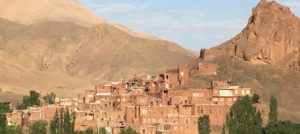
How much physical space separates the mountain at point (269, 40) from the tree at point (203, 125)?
35.4m

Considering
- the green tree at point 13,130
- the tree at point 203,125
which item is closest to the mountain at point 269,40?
the tree at point 203,125

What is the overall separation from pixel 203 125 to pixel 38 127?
48.9 feet

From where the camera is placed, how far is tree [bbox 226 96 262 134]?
86562 millimetres

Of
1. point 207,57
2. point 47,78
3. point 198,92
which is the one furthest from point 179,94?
point 47,78

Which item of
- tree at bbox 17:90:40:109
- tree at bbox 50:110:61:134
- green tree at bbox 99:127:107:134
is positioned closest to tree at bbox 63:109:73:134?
tree at bbox 50:110:61:134

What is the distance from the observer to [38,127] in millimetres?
88938

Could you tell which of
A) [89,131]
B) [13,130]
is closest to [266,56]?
[89,131]

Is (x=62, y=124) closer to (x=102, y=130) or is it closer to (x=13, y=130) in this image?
(x=102, y=130)

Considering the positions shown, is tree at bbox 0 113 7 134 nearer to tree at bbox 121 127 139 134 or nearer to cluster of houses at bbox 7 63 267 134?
cluster of houses at bbox 7 63 267 134

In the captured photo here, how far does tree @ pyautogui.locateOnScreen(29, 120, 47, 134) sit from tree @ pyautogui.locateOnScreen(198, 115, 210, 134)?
44.9 feet

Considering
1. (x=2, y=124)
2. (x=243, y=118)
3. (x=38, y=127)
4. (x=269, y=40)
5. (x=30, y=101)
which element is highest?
(x=269, y=40)

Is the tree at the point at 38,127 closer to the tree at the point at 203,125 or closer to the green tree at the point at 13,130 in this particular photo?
the green tree at the point at 13,130

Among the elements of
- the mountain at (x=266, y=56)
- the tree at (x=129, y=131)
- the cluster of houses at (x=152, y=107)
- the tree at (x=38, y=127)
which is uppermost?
the mountain at (x=266, y=56)

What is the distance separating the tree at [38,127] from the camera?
86.4 m
